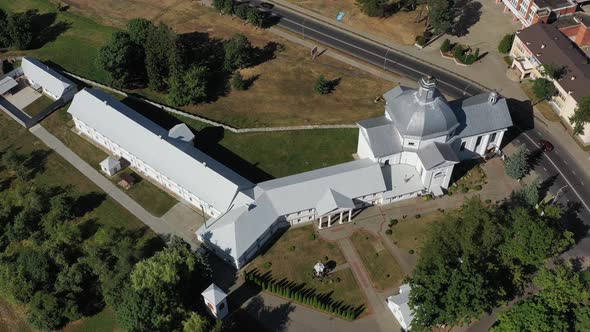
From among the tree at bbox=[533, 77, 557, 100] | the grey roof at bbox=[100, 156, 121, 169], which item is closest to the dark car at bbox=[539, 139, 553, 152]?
the tree at bbox=[533, 77, 557, 100]

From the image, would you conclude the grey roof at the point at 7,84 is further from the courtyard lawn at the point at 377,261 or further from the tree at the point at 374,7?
the courtyard lawn at the point at 377,261

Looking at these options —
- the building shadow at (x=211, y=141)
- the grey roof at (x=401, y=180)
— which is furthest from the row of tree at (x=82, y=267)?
the grey roof at (x=401, y=180)

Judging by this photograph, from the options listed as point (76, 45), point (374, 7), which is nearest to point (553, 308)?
point (374, 7)

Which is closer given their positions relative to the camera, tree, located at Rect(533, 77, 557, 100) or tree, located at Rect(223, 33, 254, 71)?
tree, located at Rect(533, 77, 557, 100)

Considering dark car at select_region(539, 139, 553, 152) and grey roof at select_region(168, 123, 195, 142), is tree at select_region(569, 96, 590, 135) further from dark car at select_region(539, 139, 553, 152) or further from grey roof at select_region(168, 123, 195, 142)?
grey roof at select_region(168, 123, 195, 142)

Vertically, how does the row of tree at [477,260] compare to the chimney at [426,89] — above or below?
below

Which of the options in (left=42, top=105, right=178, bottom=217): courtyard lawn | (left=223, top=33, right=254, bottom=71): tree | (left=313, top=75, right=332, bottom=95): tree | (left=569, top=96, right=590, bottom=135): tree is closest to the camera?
(left=42, top=105, right=178, bottom=217): courtyard lawn

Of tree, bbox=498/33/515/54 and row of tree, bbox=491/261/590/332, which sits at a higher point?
tree, bbox=498/33/515/54
